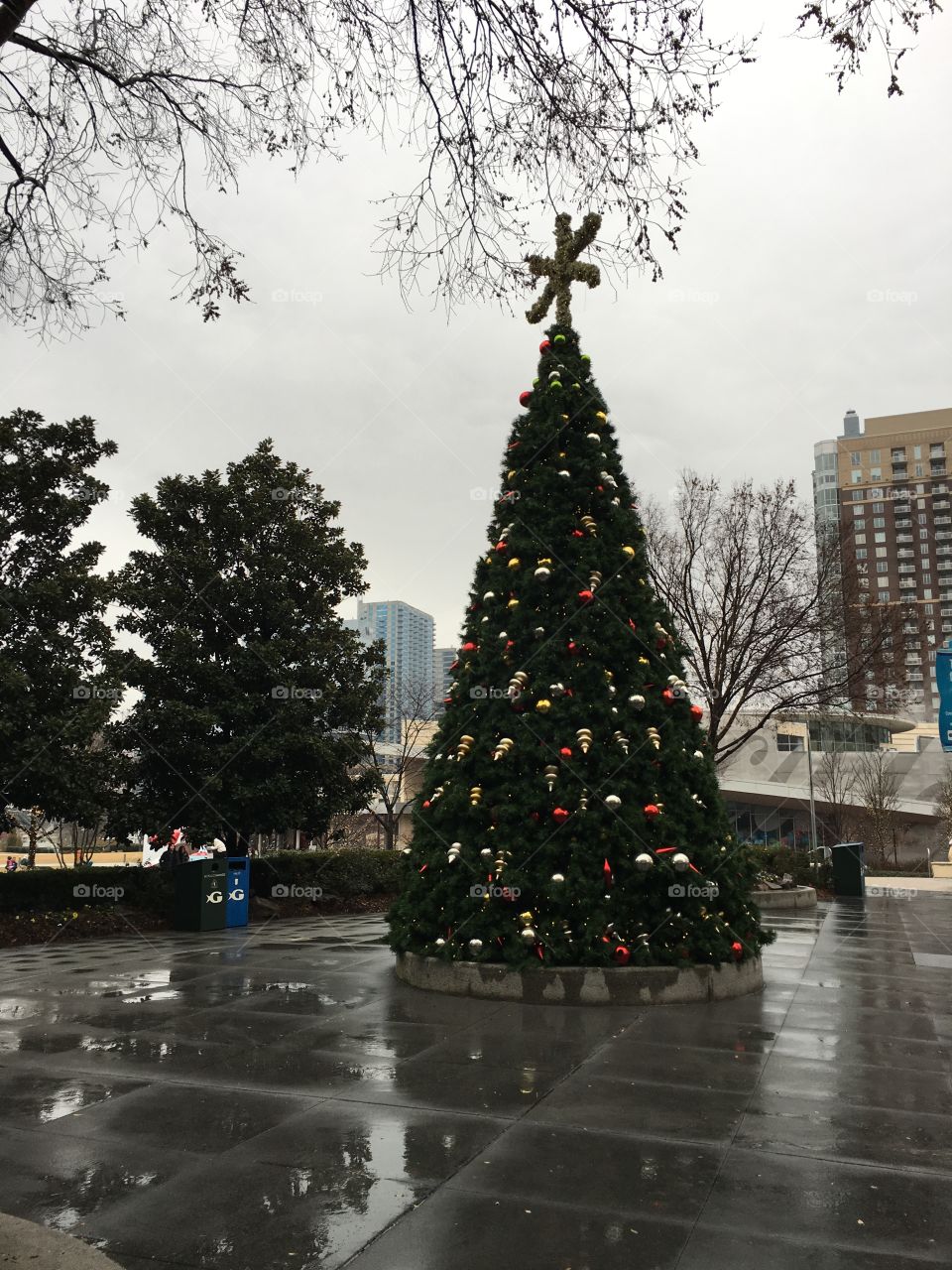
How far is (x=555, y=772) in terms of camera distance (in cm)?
826

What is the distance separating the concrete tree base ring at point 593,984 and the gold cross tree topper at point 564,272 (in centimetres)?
652

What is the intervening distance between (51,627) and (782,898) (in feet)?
51.0

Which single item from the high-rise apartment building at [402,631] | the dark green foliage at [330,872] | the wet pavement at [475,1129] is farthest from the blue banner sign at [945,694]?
the high-rise apartment building at [402,631]

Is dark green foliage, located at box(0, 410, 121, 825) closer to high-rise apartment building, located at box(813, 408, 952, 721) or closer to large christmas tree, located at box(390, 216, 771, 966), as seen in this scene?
large christmas tree, located at box(390, 216, 771, 966)

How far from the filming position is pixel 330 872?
20.1 meters

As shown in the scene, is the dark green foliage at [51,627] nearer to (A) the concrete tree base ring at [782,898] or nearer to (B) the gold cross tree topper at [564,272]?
(B) the gold cross tree topper at [564,272]

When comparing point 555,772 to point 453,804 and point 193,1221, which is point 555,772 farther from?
point 193,1221

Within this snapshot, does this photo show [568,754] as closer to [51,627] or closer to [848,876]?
[51,627]

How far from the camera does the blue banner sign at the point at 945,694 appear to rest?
1440 cm

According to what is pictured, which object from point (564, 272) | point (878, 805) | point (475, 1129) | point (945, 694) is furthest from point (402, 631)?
point (475, 1129)

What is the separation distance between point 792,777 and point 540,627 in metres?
69.7

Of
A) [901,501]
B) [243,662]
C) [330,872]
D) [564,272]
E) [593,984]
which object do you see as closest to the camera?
[593,984]

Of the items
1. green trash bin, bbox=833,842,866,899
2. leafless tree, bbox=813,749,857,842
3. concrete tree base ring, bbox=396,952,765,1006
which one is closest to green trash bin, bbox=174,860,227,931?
concrete tree base ring, bbox=396,952,765,1006

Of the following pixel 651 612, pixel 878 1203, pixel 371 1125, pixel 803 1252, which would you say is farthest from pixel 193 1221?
pixel 651 612
